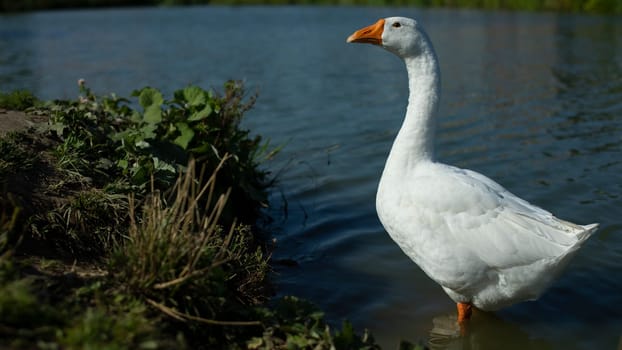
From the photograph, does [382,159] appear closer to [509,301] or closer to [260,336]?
[509,301]

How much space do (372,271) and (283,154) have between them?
3696mm

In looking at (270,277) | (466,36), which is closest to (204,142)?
(270,277)

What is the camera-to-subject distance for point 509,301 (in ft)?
14.7

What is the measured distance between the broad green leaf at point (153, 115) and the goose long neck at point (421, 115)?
2579 millimetres

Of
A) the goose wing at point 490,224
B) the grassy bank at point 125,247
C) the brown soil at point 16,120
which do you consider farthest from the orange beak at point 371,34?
the brown soil at point 16,120

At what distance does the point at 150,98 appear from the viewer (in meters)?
6.25

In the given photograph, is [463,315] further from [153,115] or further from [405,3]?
[405,3]

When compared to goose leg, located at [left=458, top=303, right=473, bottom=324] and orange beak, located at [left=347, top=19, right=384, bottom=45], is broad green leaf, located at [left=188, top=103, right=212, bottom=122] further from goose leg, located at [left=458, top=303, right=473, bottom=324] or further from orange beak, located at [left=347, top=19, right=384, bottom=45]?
goose leg, located at [left=458, top=303, right=473, bottom=324]

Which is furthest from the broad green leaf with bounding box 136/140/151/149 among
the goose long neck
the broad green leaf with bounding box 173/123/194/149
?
the goose long neck

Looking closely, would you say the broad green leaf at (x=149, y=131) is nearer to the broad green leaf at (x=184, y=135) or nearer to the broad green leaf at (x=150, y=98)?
the broad green leaf at (x=184, y=135)

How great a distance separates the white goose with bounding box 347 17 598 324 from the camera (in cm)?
424

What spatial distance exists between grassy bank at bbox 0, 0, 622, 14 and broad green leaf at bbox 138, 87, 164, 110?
1127 inches

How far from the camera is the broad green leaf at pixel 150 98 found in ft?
20.3

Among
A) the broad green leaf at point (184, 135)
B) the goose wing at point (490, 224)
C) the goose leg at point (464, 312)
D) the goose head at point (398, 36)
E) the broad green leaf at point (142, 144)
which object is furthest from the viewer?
the broad green leaf at point (184, 135)
